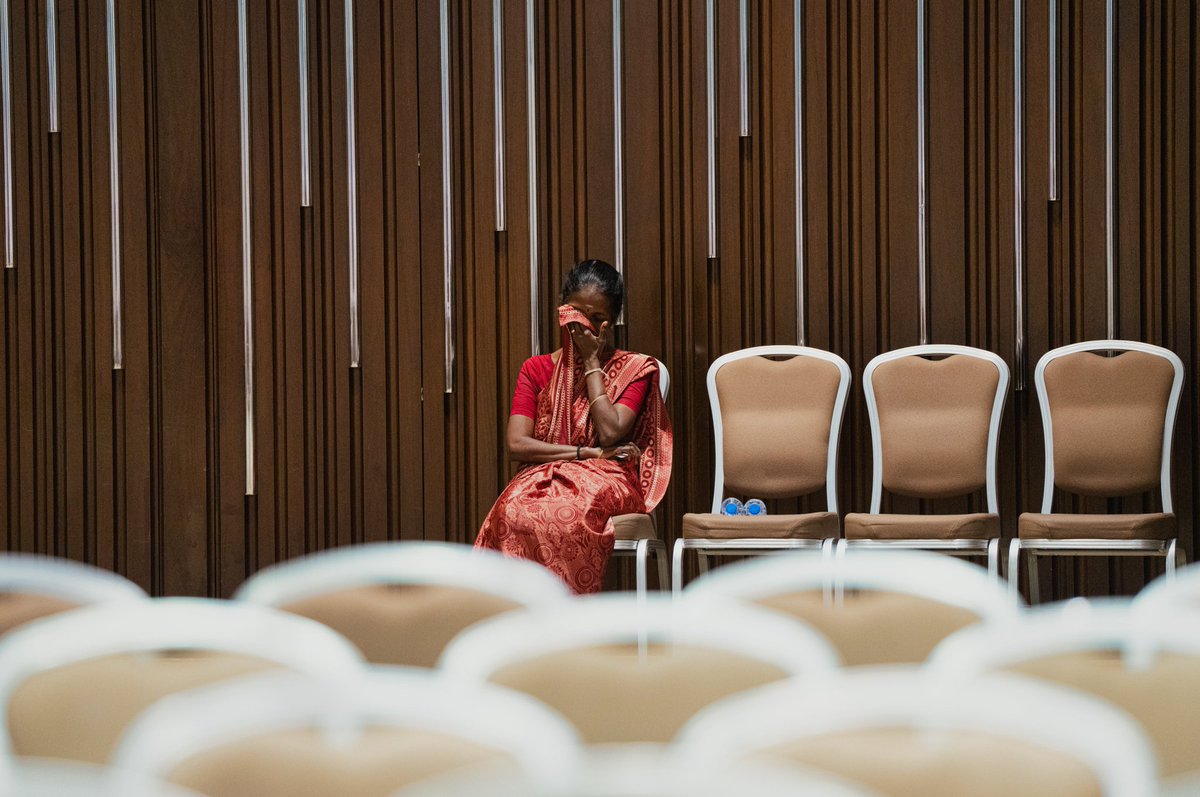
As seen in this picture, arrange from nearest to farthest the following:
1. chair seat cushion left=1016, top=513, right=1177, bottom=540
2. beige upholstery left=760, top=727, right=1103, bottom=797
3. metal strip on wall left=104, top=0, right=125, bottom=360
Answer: beige upholstery left=760, top=727, right=1103, bottom=797
chair seat cushion left=1016, top=513, right=1177, bottom=540
metal strip on wall left=104, top=0, right=125, bottom=360

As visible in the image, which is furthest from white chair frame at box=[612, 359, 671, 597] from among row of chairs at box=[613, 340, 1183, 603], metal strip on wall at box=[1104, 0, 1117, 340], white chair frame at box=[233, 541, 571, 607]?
white chair frame at box=[233, 541, 571, 607]

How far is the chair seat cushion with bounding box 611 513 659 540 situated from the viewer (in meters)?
4.20

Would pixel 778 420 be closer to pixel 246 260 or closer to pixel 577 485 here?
pixel 577 485

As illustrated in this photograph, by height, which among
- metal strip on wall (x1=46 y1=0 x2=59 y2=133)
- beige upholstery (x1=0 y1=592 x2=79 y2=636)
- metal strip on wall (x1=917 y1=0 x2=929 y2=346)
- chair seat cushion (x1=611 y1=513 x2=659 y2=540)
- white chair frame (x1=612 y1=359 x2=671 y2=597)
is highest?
metal strip on wall (x1=46 y1=0 x2=59 y2=133)

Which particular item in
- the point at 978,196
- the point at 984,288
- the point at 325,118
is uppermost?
the point at 325,118

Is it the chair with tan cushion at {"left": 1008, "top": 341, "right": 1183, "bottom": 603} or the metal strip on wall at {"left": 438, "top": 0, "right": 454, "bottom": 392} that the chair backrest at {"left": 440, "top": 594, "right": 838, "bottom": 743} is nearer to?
the chair with tan cushion at {"left": 1008, "top": 341, "right": 1183, "bottom": 603}

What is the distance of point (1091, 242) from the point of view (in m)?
4.80

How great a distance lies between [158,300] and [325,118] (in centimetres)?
102

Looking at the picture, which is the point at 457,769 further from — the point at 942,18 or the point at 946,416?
the point at 942,18

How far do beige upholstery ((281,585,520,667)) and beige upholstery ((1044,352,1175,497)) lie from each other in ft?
10.1

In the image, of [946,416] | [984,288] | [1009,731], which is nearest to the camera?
[1009,731]

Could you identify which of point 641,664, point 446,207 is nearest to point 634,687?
point 641,664

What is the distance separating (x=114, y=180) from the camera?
5.55 meters

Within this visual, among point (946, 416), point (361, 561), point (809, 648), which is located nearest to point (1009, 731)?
point (809, 648)
